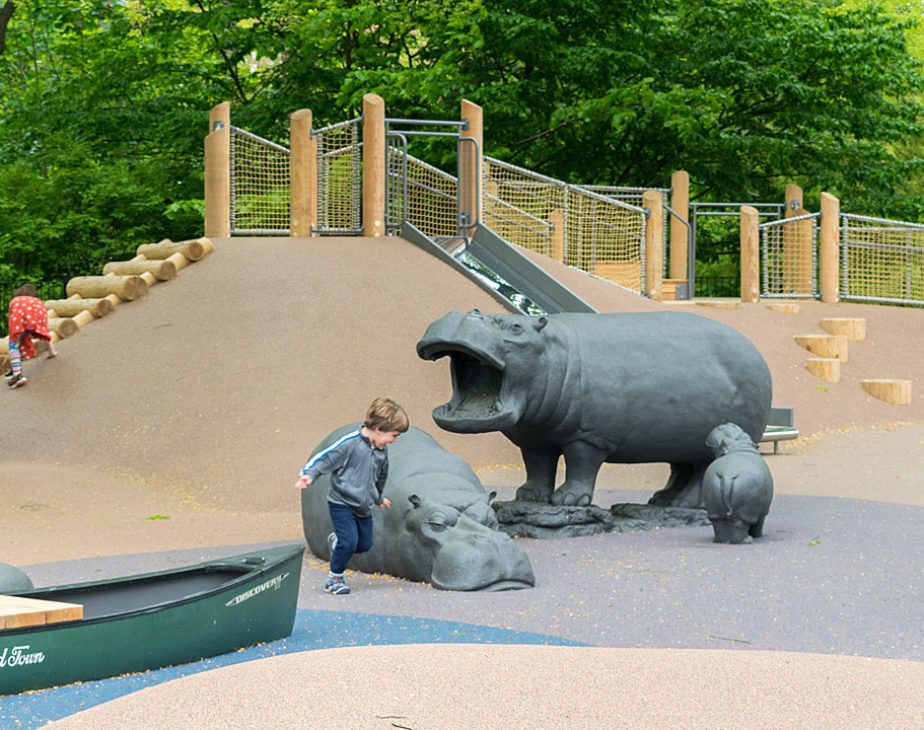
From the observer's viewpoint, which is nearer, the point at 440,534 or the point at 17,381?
the point at 440,534

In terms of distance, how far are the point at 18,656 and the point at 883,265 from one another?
1915 cm

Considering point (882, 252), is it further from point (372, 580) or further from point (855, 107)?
point (372, 580)

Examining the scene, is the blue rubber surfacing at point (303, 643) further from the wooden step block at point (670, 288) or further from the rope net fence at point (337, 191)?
the wooden step block at point (670, 288)

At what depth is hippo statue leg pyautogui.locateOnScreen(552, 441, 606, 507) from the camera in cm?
1065

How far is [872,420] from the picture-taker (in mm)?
16969

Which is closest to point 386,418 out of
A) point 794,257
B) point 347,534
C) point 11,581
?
point 347,534

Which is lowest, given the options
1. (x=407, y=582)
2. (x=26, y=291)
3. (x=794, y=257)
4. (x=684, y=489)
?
(x=407, y=582)

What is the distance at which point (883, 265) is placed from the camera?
75.5 ft

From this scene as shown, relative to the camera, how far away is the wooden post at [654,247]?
21.0m

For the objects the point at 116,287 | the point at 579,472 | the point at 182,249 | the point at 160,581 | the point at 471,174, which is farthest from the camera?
the point at 471,174

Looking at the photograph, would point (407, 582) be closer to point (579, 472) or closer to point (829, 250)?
point (579, 472)

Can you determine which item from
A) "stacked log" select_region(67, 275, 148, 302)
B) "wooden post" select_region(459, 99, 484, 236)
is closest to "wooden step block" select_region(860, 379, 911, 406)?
"wooden post" select_region(459, 99, 484, 236)

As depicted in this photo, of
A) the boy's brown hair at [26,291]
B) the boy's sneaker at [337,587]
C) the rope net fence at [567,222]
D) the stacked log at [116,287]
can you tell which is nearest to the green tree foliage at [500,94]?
the rope net fence at [567,222]

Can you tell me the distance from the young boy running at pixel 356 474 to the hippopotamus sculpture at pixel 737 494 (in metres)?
2.57
